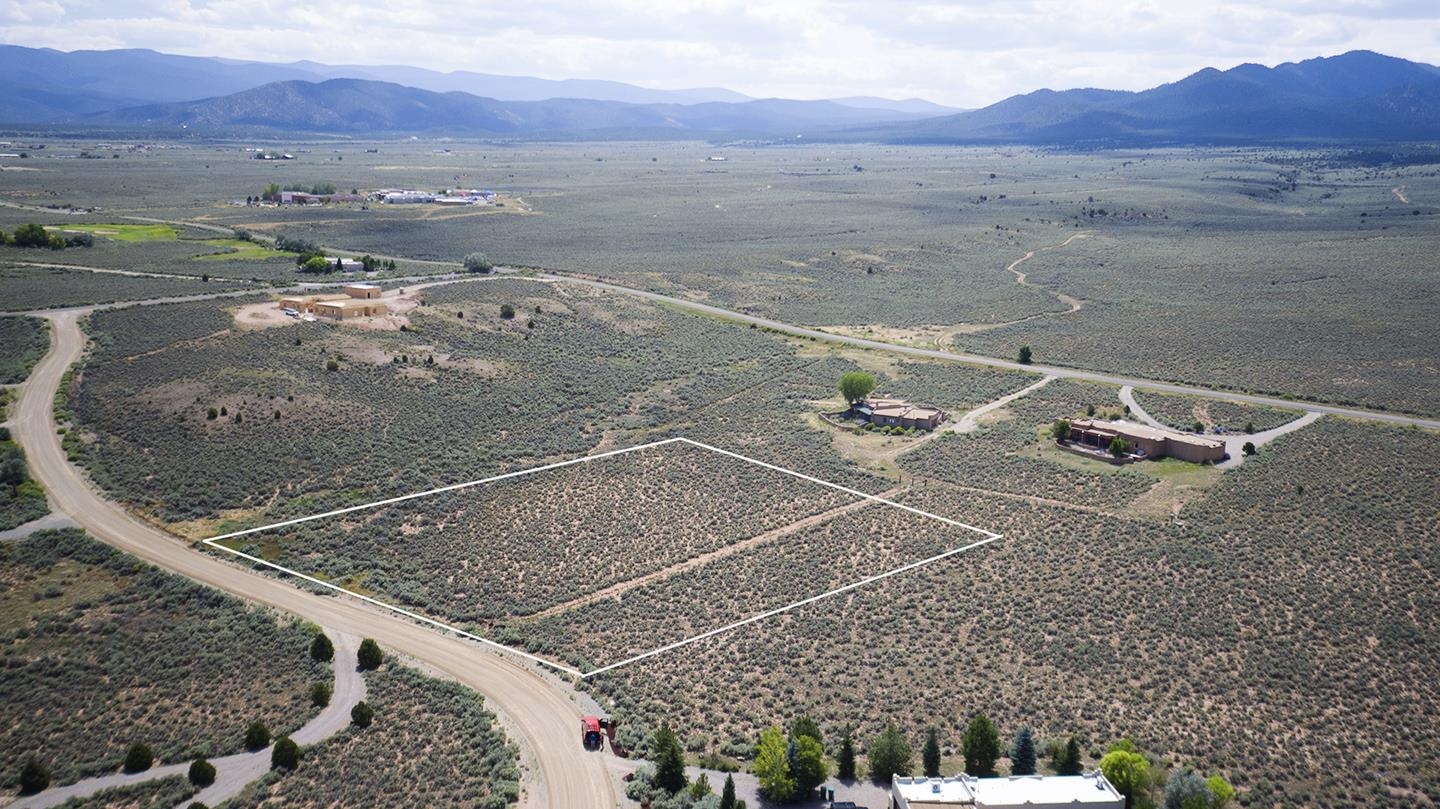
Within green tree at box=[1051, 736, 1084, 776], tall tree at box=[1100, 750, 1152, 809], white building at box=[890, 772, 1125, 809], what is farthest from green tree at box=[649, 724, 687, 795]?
tall tree at box=[1100, 750, 1152, 809]

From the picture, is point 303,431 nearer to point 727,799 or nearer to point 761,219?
point 727,799

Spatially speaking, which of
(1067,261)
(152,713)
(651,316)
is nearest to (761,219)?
(1067,261)

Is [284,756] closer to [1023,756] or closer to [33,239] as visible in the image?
[1023,756]

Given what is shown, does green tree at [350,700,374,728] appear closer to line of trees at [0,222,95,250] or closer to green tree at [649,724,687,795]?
green tree at [649,724,687,795]

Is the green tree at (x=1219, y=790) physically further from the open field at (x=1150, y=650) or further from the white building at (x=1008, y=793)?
the white building at (x=1008, y=793)

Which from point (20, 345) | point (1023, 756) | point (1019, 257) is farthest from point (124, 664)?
point (1019, 257)

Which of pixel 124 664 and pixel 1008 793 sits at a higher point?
pixel 124 664

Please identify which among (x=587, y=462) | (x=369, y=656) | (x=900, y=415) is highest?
(x=900, y=415)
